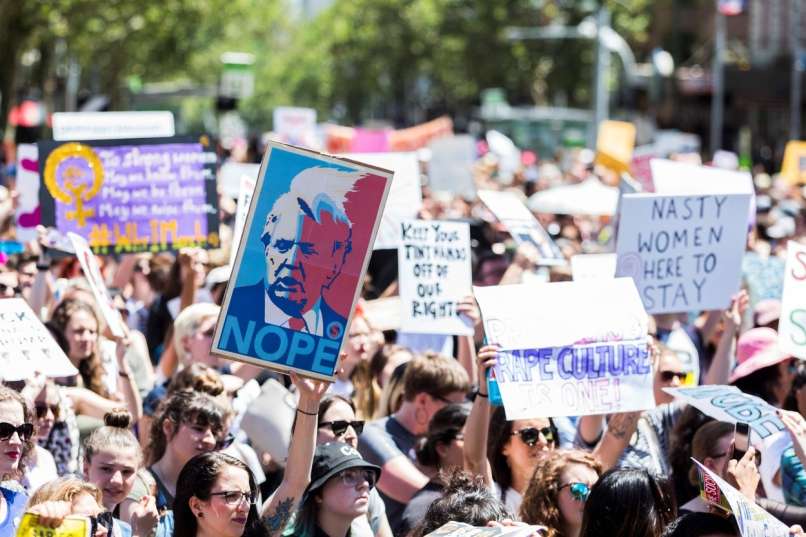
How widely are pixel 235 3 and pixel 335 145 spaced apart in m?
28.5

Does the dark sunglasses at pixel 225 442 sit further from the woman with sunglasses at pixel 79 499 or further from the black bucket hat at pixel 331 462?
the woman with sunglasses at pixel 79 499

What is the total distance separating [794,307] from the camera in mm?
6934

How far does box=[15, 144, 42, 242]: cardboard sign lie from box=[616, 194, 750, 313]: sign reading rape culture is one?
10.8ft

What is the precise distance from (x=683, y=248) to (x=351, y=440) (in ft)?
9.29

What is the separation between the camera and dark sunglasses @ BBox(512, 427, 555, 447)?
6305mm

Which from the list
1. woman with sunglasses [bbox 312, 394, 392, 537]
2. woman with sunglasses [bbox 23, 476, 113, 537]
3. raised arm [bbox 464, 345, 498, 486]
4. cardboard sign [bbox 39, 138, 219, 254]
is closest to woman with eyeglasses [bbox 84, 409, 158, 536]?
woman with sunglasses [bbox 23, 476, 113, 537]

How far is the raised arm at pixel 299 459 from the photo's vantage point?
5352mm

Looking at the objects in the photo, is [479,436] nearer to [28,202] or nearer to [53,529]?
[53,529]

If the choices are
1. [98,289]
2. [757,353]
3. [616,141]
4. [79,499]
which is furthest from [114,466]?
[616,141]

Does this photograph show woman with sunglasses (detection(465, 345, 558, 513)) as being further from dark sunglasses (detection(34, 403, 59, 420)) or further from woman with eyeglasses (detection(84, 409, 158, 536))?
dark sunglasses (detection(34, 403, 59, 420))

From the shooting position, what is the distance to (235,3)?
50.4 m

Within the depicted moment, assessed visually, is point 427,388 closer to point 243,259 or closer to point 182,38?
point 243,259

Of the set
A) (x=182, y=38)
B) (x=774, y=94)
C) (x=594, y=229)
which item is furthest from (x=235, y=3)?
(x=594, y=229)

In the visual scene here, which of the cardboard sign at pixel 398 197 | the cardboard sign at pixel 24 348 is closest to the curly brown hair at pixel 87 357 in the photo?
the cardboard sign at pixel 24 348
